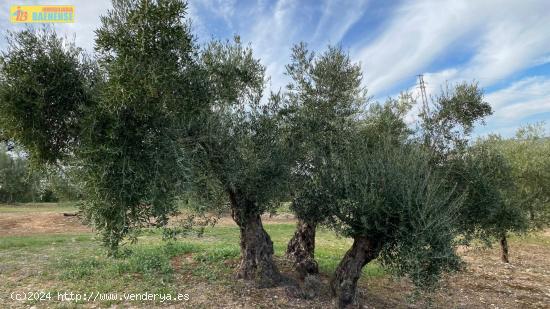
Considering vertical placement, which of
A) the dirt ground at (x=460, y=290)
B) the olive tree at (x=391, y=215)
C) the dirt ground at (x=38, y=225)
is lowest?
the dirt ground at (x=460, y=290)

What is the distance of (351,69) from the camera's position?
1262cm

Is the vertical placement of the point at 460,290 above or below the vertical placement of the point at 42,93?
below

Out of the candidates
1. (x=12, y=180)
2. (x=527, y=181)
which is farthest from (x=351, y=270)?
(x=12, y=180)

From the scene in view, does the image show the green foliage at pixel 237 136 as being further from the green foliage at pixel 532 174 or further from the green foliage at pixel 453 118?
the green foliage at pixel 532 174

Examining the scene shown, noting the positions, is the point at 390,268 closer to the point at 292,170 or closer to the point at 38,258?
the point at 292,170

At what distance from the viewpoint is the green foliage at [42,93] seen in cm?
812

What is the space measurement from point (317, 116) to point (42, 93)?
7.62m

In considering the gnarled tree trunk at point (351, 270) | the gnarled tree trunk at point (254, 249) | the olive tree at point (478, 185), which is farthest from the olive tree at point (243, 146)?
the olive tree at point (478, 185)

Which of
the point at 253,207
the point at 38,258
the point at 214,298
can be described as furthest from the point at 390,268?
the point at 38,258

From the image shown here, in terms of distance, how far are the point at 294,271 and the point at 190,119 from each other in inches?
306

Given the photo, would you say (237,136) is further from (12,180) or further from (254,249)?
(12,180)

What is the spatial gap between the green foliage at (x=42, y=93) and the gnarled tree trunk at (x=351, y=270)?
839 centimetres

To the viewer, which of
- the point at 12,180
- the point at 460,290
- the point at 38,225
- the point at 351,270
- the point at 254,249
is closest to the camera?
the point at 351,270

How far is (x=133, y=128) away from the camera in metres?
8.43
